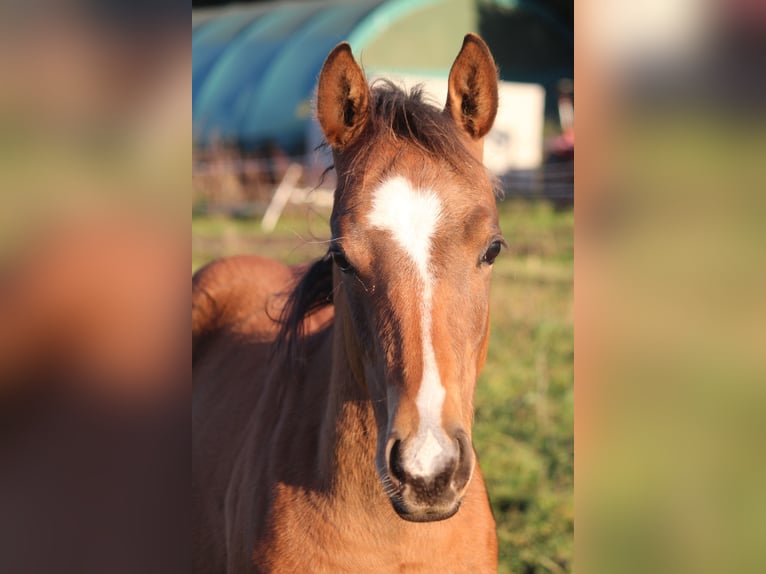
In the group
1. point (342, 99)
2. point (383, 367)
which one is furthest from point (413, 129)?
point (383, 367)

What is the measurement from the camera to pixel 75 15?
0.72 metres

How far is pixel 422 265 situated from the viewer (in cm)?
197

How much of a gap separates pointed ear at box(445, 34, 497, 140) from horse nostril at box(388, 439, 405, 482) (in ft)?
3.74

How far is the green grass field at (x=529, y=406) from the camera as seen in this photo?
399 cm

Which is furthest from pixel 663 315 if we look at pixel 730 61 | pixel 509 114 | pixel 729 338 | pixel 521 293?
pixel 509 114

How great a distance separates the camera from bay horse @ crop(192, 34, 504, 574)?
185 cm

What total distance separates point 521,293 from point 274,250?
4.54m

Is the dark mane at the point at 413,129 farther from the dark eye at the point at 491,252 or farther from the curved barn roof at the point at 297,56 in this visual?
the curved barn roof at the point at 297,56

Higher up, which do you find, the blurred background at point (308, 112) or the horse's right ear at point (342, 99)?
the blurred background at point (308, 112)

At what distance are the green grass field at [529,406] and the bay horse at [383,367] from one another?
0.37 metres

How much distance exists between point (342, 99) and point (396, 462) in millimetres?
1183

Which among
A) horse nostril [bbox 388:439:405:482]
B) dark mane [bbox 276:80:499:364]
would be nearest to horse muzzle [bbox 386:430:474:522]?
horse nostril [bbox 388:439:405:482]

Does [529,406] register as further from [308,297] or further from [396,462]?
[396,462]

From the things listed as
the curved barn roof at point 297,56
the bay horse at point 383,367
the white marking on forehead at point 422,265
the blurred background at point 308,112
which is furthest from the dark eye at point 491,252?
the curved barn roof at point 297,56
